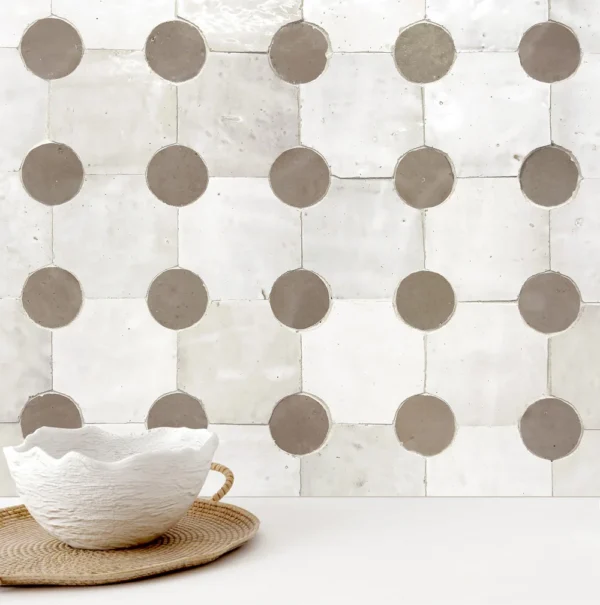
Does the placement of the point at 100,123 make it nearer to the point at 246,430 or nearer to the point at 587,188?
the point at 246,430

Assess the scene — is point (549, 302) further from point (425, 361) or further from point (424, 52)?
point (424, 52)

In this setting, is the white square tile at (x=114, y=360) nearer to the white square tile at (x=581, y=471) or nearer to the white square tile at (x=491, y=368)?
the white square tile at (x=491, y=368)

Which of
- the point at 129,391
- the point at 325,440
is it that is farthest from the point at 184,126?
the point at 325,440

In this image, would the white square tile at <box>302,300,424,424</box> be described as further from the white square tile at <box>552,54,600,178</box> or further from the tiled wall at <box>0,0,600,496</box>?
the white square tile at <box>552,54,600,178</box>

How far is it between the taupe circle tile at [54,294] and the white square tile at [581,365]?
72 cm

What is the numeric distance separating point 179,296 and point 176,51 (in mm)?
369

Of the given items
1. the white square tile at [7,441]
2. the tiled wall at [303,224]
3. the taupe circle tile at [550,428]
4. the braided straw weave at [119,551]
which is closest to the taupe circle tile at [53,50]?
the tiled wall at [303,224]

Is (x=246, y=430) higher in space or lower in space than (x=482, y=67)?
lower

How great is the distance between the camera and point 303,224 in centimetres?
108

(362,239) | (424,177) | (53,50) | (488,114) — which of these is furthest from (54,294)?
(488,114)

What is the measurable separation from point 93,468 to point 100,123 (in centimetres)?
58

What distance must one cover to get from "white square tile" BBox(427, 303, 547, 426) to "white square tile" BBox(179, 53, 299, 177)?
1.24ft

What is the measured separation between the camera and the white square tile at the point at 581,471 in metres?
1.07

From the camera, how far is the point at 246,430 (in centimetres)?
108
